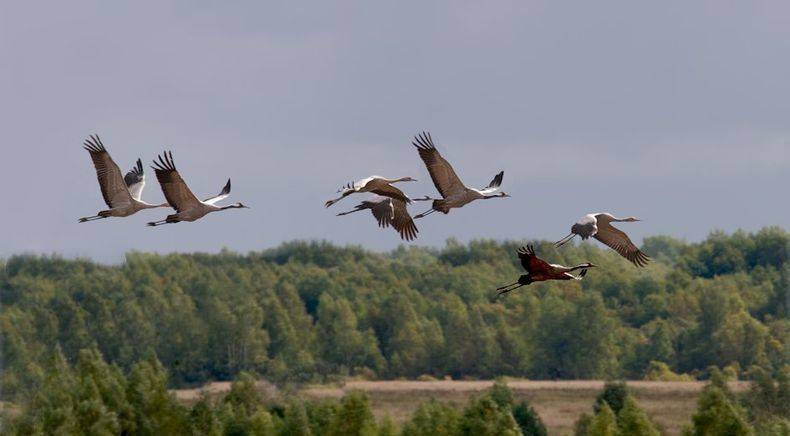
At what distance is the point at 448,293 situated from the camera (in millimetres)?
197125

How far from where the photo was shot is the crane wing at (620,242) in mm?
44281

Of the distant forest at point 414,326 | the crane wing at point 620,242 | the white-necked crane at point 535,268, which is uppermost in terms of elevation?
the distant forest at point 414,326

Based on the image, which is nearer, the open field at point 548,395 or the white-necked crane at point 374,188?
the white-necked crane at point 374,188

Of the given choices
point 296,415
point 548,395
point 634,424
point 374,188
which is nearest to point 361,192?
point 374,188

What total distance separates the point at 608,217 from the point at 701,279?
154 metres

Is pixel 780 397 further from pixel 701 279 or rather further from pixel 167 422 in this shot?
pixel 701 279

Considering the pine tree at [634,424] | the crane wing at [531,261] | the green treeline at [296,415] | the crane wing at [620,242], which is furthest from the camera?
the green treeline at [296,415]

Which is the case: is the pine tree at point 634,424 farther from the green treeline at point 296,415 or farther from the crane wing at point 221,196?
the crane wing at point 221,196

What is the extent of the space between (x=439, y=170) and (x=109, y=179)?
23.0ft

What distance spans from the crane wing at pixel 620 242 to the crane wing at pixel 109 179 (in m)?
10.2

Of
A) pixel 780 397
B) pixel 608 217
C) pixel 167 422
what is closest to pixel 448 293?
pixel 780 397

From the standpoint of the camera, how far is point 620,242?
146 ft

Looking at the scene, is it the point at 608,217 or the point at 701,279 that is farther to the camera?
the point at 701,279

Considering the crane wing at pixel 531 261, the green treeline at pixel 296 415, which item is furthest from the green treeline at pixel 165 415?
the crane wing at pixel 531 261
